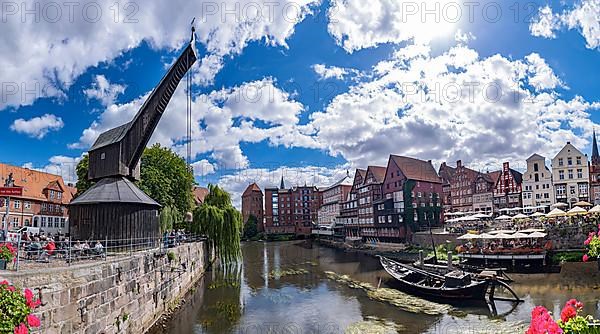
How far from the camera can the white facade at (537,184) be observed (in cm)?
5653

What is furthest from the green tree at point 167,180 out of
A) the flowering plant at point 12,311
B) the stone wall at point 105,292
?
A: the flowering plant at point 12,311

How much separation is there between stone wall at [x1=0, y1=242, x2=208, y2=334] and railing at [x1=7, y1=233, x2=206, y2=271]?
2.38 ft

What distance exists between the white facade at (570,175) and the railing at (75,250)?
49.2m

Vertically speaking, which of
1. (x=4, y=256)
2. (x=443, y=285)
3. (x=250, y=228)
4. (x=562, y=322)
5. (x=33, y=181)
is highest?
(x=33, y=181)

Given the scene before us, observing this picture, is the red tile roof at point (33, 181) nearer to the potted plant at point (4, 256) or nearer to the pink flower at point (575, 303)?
the potted plant at point (4, 256)

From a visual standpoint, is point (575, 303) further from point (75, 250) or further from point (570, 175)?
point (570, 175)

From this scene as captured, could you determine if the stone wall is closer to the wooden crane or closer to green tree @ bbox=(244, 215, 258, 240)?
the wooden crane

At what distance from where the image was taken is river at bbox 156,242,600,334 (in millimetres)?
18391

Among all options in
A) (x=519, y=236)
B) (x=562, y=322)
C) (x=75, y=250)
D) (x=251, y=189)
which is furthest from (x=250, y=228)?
(x=562, y=322)

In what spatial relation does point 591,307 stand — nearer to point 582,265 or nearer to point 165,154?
point 582,265

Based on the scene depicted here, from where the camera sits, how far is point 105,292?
13070mm

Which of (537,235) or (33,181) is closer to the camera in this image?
(537,235)

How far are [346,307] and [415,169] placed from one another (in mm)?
40105

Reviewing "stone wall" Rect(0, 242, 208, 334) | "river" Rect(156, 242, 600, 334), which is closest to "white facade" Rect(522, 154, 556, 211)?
"river" Rect(156, 242, 600, 334)
